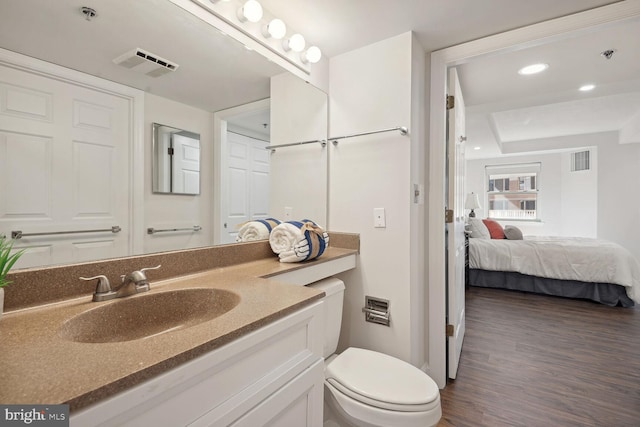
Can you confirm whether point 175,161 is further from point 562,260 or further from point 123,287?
point 562,260

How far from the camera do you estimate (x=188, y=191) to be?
50.6 inches

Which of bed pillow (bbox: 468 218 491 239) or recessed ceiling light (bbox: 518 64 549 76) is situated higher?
recessed ceiling light (bbox: 518 64 549 76)

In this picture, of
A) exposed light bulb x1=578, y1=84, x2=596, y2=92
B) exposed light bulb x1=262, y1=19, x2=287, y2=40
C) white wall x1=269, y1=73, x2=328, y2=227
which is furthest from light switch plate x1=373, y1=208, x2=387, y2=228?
exposed light bulb x1=578, y1=84, x2=596, y2=92

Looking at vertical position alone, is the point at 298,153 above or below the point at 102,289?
above

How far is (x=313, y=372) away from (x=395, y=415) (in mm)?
408

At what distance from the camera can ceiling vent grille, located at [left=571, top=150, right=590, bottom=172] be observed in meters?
5.37

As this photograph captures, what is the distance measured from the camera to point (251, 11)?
1.33 metres

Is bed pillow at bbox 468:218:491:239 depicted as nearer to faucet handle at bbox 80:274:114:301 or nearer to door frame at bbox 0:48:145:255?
door frame at bbox 0:48:145:255

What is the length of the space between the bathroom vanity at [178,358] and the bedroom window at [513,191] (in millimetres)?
7124

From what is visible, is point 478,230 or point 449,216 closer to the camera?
point 449,216

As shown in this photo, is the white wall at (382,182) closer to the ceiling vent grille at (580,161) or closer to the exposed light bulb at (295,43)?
the exposed light bulb at (295,43)

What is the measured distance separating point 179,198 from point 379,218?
1.05 m

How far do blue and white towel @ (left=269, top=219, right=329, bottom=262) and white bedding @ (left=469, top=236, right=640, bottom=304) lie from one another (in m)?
3.33

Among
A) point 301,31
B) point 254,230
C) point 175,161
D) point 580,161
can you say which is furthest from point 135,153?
point 580,161
